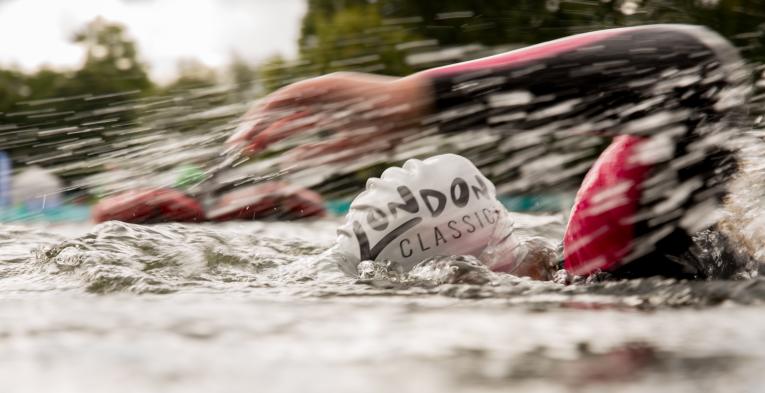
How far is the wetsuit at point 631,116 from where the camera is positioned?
7.99 feet

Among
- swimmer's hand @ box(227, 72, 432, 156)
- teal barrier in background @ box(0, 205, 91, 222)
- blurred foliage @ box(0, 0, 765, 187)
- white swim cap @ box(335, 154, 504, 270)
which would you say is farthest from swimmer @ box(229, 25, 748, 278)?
teal barrier in background @ box(0, 205, 91, 222)

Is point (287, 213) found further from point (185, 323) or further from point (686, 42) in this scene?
point (185, 323)

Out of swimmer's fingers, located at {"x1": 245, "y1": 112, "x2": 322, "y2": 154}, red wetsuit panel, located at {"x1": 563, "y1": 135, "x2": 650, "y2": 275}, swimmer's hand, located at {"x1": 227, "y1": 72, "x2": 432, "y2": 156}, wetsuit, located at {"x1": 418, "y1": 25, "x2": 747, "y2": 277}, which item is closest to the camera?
swimmer's hand, located at {"x1": 227, "y1": 72, "x2": 432, "y2": 156}

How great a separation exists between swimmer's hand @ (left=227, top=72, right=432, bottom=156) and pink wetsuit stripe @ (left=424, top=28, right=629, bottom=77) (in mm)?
153

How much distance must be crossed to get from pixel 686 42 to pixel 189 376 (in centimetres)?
195

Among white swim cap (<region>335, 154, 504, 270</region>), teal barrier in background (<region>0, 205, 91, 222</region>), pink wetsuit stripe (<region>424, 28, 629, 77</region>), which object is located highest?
pink wetsuit stripe (<region>424, 28, 629, 77</region>)

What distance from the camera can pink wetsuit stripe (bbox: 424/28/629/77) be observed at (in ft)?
7.93

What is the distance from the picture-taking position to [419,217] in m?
3.28

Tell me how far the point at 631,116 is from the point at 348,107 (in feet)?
3.07

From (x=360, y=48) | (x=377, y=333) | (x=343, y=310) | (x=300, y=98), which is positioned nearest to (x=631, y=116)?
(x=300, y=98)

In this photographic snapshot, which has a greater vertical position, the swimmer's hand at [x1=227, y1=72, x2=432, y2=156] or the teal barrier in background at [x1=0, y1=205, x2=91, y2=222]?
the swimmer's hand at [x1=227, y1=72, x2=432, y2=156]

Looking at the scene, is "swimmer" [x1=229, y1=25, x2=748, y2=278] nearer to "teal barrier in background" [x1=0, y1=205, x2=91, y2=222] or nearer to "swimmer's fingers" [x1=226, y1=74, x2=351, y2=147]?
"swimmer's fingers" [x1=226, y1=74, x2=351, y2=147]

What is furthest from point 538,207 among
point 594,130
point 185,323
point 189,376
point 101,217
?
point 189,376

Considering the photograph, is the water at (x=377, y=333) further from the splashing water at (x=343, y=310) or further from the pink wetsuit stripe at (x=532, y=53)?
the pink wetsuit stripe at (x=532, y=53)
